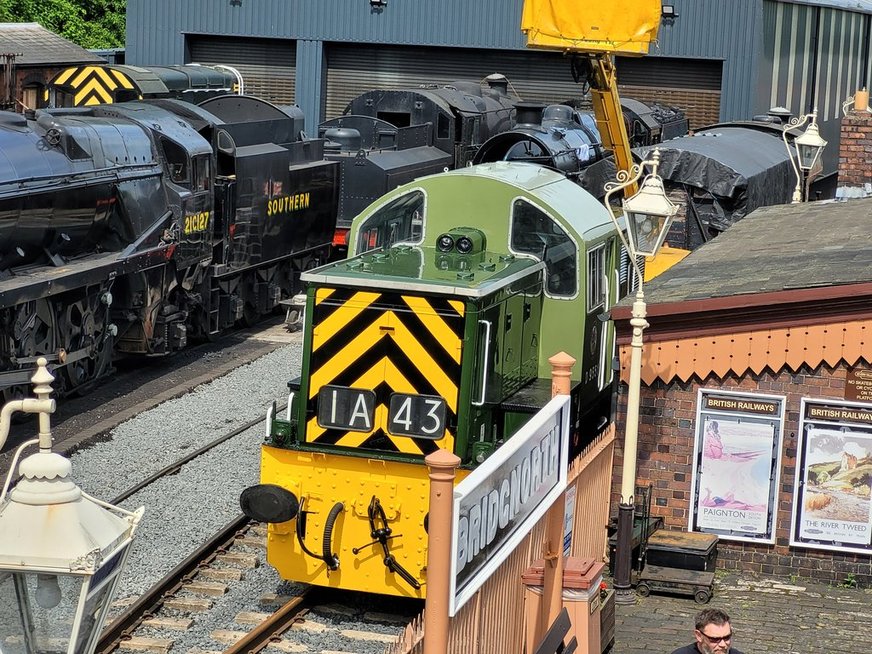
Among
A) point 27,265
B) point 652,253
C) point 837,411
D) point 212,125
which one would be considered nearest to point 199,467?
point 27,265

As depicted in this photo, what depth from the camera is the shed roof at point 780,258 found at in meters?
10.3

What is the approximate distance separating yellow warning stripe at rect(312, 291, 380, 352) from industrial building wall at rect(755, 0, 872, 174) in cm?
2619

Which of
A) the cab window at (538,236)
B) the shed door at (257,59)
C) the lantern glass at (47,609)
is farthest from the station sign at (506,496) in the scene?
the shed door at (257,59)

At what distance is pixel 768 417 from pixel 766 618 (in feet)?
4.89

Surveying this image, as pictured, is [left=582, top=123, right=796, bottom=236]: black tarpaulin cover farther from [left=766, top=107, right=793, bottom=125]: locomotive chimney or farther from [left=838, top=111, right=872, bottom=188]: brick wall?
[left=766, top=107, right=793, bottom=125]: locomotive chimney

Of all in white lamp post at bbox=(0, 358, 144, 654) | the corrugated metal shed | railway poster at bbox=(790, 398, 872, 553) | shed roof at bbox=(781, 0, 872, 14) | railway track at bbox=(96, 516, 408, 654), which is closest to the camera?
white lamp post at bbox=(0, 358, 144, 654)

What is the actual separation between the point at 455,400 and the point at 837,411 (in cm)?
300

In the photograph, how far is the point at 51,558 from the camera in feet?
11.9

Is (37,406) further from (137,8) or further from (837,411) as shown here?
(137,8)

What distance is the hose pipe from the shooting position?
874 centimetres

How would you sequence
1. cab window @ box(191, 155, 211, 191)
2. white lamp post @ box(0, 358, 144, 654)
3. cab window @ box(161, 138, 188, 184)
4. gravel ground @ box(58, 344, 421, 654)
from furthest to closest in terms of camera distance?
cab window @ box(191, 155, 211, 191) → cab window @ box(161, 138, 188, 184) → gravel ground @ box(58, 344, 421, 654) → white lamp post @ box(0, 358, 144, 654)

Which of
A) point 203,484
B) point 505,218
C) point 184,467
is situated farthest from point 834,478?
point 184,467

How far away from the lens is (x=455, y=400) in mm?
8695

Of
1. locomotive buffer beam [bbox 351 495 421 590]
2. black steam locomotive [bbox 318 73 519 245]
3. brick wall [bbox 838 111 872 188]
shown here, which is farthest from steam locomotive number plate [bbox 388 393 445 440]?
black steam locomotive [bbox 318 73 519 245]
